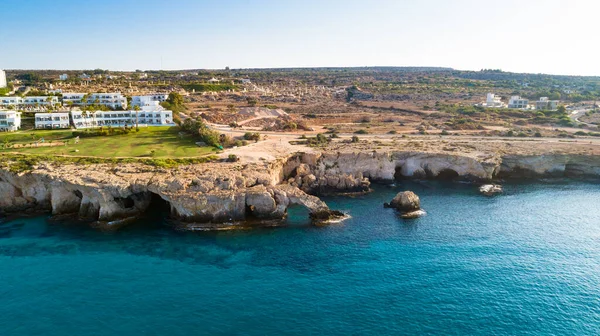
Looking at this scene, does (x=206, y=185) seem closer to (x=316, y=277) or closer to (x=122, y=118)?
(x=316, y=277)

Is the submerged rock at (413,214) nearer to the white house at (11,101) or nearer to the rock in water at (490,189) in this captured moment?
the rock in water at (490,189)

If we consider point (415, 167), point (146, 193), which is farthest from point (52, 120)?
point (415, 167)

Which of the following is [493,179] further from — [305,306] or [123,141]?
[123,141]

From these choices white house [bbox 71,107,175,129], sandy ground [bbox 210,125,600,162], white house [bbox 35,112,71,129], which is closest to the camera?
sandy ground [bbox 210,125,600,162]

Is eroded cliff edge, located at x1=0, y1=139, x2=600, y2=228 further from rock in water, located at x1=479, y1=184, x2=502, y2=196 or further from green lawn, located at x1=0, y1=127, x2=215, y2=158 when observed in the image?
green lawn, located at x1=0, y1=127, x2=215, y2=158

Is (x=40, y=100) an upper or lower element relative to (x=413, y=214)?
upper

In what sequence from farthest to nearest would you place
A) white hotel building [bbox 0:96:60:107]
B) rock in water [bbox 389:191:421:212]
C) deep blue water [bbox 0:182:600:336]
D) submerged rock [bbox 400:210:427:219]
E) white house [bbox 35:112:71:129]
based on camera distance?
white hotel building [bbox 0:96:60:107] < white house [bbox 35:112:71:129] < rock in water [bbox 389:191:421:212] < submerged rock [bbox 400:210:427:219] < deep blue water [bbox 0:182:600:336]

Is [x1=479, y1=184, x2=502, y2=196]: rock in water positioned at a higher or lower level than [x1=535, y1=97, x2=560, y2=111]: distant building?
lower

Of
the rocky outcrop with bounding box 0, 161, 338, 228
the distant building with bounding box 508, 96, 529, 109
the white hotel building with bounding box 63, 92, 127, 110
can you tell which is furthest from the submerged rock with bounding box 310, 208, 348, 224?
the distant building with bounding box 508, 96, 529, 109

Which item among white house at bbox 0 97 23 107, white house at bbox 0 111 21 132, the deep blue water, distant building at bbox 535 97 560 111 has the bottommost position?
the deep blue water
